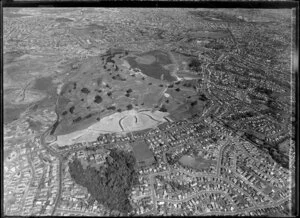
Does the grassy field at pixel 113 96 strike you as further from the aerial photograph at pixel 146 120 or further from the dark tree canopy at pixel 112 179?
the dark tree canopy at pixel 112 179

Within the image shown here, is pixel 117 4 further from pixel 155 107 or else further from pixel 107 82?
pixel 107 82

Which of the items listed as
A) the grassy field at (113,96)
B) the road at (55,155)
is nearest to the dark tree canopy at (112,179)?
the road at (55,155)

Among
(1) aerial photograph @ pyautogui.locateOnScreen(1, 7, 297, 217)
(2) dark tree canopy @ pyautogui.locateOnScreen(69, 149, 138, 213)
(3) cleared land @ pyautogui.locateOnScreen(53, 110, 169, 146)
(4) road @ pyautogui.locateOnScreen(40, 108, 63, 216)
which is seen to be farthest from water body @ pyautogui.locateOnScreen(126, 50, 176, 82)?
(4) road @ pyautogui.locateOnScreen(40, 108, 63, 216)

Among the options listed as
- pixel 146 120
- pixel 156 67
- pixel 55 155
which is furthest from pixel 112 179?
pixel 156 67

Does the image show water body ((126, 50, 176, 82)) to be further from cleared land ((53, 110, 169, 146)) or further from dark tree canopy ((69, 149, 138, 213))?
dark tree canopy ((69, 149, 138, 213))

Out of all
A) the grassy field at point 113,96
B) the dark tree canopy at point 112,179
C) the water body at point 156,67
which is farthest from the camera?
the water body at point 156,67

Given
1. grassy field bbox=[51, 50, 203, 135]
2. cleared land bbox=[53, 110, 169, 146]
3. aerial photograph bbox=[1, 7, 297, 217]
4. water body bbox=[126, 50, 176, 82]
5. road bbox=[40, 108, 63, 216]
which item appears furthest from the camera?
water body bbox=[126, 50, 176, 82]

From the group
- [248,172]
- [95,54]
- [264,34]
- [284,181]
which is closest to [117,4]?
[248,172]
